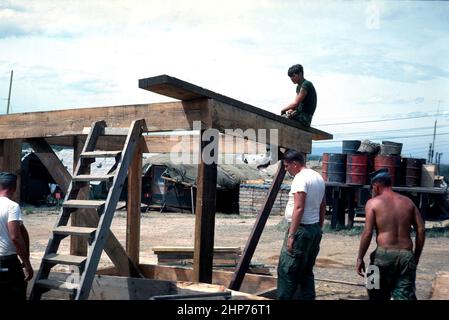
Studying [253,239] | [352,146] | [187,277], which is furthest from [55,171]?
[352,146]

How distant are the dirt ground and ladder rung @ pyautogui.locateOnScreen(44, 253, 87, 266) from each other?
4.33 metres

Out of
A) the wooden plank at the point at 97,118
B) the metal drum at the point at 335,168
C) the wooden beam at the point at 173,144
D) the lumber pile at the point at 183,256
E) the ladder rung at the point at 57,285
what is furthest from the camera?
the metal drum at the point at 335,168

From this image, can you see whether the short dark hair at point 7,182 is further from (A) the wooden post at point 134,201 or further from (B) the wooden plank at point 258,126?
(B) the wooden plank at point 258,126

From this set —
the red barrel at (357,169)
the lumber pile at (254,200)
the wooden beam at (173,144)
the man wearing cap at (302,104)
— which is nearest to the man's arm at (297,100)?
the man wearing cap at (302,104)

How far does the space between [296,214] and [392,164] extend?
12.7 meters

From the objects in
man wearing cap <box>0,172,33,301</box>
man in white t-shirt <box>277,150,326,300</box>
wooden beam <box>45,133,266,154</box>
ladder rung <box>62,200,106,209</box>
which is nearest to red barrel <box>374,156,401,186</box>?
wooden beam <box>45,133,266,154</box>

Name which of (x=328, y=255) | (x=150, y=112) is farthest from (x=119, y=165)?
(x=328, y=255)

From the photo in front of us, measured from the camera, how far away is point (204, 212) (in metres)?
5.62

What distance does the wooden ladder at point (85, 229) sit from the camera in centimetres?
500

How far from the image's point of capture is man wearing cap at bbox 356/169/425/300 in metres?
5.64

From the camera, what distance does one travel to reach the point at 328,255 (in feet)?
45.4

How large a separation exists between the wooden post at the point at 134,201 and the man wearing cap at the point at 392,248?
292 centimetres

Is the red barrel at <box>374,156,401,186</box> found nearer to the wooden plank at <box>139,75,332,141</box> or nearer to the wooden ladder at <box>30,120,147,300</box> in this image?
the wooden plank at <box>139,75,332,141</box>
